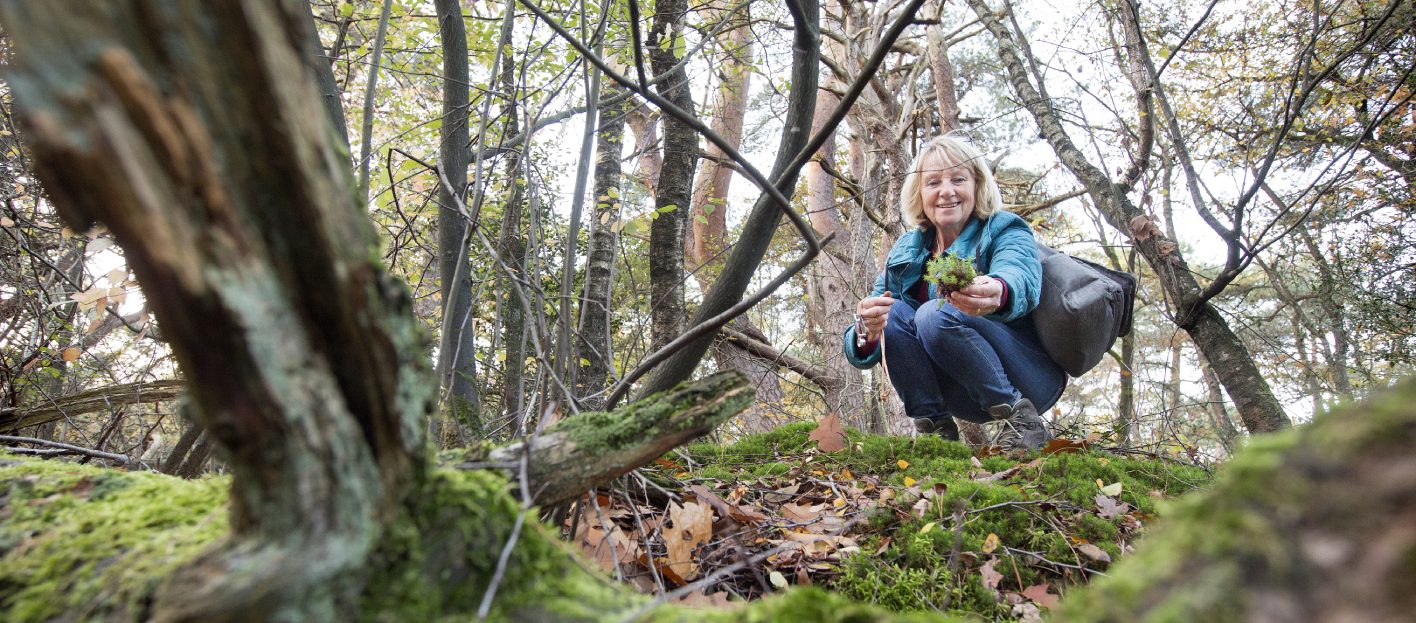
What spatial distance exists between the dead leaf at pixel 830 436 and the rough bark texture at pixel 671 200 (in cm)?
118

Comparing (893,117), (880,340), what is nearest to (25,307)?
(880,340)

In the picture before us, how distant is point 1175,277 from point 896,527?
2.68 meters

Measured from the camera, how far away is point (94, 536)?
3.25 feet

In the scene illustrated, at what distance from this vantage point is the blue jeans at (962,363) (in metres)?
3.54

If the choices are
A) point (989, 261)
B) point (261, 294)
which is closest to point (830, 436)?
point (989, 261)

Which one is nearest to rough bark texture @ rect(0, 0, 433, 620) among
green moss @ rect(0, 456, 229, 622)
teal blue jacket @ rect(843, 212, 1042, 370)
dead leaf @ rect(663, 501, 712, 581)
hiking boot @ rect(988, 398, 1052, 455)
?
green moss @ rect(0, 456, 229, 622)

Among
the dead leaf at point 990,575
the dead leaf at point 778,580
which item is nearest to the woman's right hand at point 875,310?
the dead leaf at point 990,575

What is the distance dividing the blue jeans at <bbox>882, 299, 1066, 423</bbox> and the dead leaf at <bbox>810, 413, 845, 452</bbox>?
595 mm

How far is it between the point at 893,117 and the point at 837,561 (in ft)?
20.1

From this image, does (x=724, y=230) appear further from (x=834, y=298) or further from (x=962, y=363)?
(x=962, y=363)

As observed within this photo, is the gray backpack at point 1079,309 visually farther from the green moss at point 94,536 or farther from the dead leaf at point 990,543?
the green moss at point 94,536

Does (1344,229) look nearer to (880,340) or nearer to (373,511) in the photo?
(880,340)

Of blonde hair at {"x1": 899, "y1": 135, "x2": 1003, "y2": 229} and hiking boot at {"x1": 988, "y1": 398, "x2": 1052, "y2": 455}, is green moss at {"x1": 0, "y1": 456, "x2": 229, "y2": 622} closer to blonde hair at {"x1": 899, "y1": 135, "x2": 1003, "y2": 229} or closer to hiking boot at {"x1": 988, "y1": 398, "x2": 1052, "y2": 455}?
hiking boot at {"x1": 988, "y1": 398, "x2": 1052, "y2": 455}

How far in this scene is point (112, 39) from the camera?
0.54m
